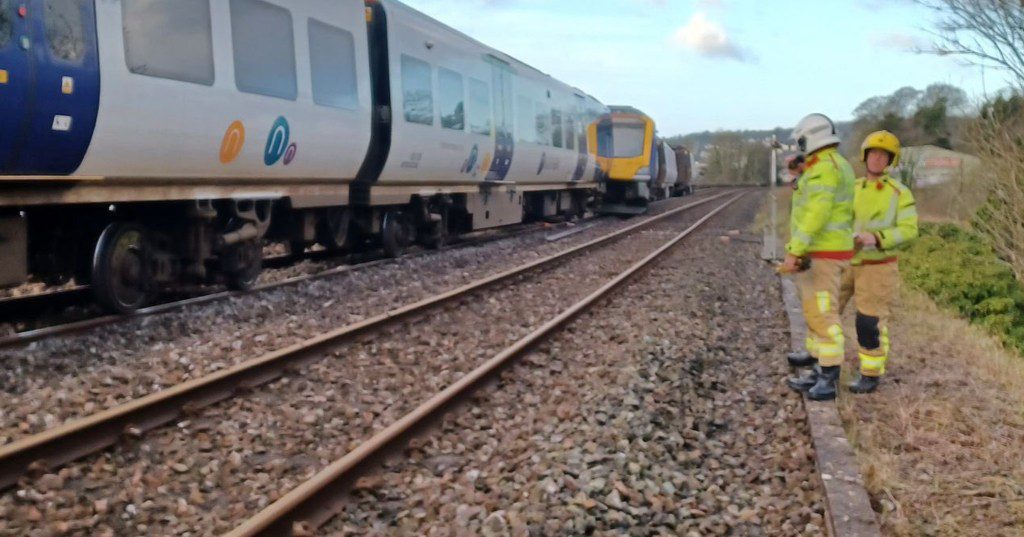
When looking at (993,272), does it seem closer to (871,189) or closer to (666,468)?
(871,189)

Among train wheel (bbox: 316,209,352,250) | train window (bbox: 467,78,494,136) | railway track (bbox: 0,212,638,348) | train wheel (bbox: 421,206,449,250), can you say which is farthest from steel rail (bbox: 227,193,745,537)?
train window (bbox: 467,78,494,136)

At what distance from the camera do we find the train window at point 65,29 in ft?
18.6

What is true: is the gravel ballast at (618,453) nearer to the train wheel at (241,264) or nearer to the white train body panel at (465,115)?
the train wheel at (241,264)

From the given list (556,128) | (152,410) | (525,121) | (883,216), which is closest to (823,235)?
(883,216)

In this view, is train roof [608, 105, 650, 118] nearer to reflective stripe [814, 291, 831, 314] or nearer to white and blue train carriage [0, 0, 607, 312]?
white and blue train carriage [0, 0, 607, 312]

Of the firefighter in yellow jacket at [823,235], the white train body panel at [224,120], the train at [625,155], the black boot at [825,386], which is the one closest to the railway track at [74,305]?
the white train body panel at [224,120]

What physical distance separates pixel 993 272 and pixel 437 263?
25.9 ft

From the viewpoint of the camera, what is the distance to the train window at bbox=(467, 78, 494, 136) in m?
13.1

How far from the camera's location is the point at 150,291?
726cm

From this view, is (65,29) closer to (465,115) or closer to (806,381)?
(806,381)

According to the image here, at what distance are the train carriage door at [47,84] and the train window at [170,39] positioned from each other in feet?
1.43

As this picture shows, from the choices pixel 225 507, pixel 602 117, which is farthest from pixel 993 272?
pixel 602 117

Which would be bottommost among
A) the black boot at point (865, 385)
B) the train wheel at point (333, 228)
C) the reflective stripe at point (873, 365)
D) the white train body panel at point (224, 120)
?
the black boot at point (865, 385)

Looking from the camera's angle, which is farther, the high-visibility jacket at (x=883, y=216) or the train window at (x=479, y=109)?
the train window at (x=479, y=109)
